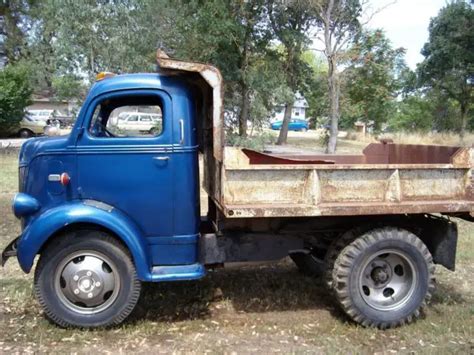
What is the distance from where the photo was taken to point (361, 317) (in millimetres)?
4773

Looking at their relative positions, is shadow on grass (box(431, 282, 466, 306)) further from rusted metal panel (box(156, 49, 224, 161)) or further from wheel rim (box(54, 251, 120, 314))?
wheel rim (box(54, 251, 120, 314))

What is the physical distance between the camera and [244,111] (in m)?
20.3

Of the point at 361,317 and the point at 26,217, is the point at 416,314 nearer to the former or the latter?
the point at 361,317

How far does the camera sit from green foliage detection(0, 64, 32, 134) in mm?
30938

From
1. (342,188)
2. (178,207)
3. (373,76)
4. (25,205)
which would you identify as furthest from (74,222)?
(373,76)

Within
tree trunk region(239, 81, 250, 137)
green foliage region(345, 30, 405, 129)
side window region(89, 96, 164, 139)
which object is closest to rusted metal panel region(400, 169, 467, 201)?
side window region(89, 96, 164, 139)

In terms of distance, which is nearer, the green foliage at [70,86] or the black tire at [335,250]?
the black tire at [335,250]

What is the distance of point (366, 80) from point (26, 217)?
27138 millimetres

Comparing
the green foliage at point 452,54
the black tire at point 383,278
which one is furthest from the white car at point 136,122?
the green foliage at point 452,54

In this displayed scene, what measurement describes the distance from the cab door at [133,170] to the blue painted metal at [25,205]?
0.43 meters

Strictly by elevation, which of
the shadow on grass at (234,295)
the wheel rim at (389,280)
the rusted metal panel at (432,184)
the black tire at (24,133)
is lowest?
the shadow on grass at (234,295)

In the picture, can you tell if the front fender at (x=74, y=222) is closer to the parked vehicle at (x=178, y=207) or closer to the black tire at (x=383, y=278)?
the parked vehicle at (x=178, y=207)

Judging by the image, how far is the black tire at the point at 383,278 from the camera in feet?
15.6

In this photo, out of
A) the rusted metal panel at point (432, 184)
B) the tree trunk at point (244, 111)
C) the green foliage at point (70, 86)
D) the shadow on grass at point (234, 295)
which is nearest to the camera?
the rusted metal panel at point (432, 184)
